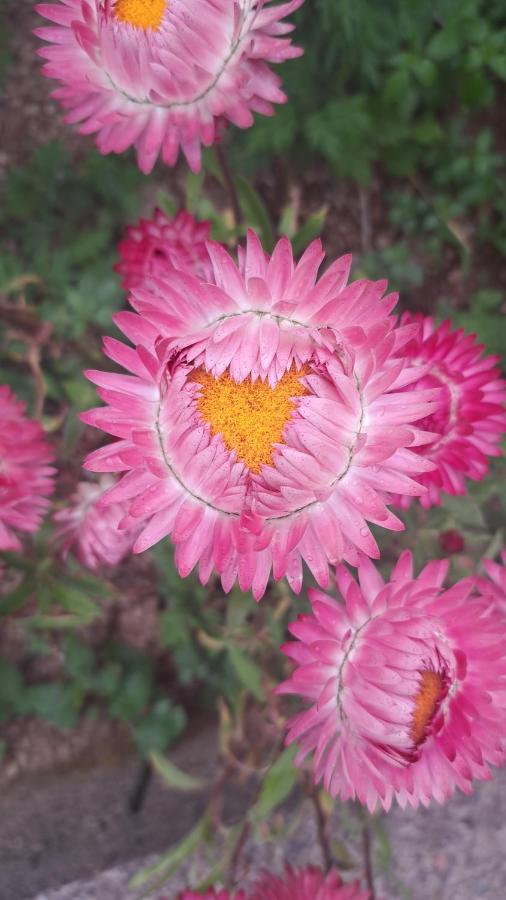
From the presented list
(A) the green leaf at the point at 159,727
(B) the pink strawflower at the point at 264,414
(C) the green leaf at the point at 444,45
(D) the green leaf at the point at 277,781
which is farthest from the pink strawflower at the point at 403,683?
(C) the green leaf at the point at 444,45

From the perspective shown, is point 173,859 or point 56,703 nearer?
point 173,859

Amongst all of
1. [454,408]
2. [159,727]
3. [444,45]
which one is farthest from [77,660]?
[444,45]

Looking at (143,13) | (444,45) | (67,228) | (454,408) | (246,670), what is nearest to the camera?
(143,13)

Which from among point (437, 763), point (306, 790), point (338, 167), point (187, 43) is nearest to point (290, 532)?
point (437, 763)

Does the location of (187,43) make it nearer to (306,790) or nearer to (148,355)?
(148,355)

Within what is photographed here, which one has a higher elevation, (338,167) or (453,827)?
(338,167)

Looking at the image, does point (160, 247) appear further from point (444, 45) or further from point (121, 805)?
point (121, 805)

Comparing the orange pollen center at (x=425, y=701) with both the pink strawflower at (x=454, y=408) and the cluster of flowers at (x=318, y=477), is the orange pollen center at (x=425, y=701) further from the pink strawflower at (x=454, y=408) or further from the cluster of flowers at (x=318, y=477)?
the pink strawflower at (x=454, y=408)

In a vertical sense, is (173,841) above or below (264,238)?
below
